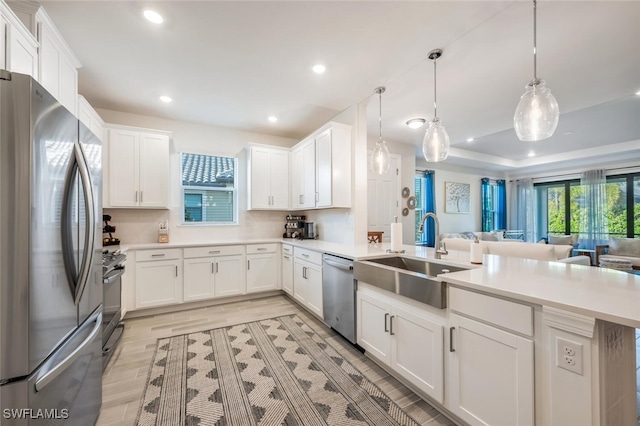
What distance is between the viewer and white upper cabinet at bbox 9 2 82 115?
1.74 m

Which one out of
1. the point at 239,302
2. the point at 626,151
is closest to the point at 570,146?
the point at 626,151

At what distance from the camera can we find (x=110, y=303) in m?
2.33

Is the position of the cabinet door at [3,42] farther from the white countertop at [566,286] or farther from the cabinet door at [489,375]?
the cabinet door at [489,375]

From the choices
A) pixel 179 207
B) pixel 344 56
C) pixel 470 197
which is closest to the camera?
pixel 344 56

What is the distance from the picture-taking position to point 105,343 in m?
2.13

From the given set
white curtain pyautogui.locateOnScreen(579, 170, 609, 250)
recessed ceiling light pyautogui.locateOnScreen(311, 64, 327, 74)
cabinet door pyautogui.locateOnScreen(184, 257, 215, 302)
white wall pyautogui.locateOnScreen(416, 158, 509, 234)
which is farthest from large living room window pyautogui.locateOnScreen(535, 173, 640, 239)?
cabinet door pyautogui.locateOnScreen(184, 257, 215, 302)

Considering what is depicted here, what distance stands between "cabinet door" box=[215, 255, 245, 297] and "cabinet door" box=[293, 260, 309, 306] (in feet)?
2.69

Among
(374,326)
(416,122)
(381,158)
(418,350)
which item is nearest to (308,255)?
(374,326)

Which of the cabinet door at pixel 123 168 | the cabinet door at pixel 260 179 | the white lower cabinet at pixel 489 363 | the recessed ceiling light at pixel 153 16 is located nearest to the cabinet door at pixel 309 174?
the cabinet door at pixel 260 179

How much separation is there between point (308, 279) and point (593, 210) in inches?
314

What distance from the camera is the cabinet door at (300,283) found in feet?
11.0

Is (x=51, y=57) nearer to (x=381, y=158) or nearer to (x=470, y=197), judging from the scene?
(x=381, y=158)

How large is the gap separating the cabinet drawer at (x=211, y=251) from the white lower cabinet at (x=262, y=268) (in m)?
0.19

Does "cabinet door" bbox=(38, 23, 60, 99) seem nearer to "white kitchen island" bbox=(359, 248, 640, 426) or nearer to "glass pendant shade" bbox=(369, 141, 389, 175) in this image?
"glass pendant shade" bbox=(369, 141, 389, 175)
